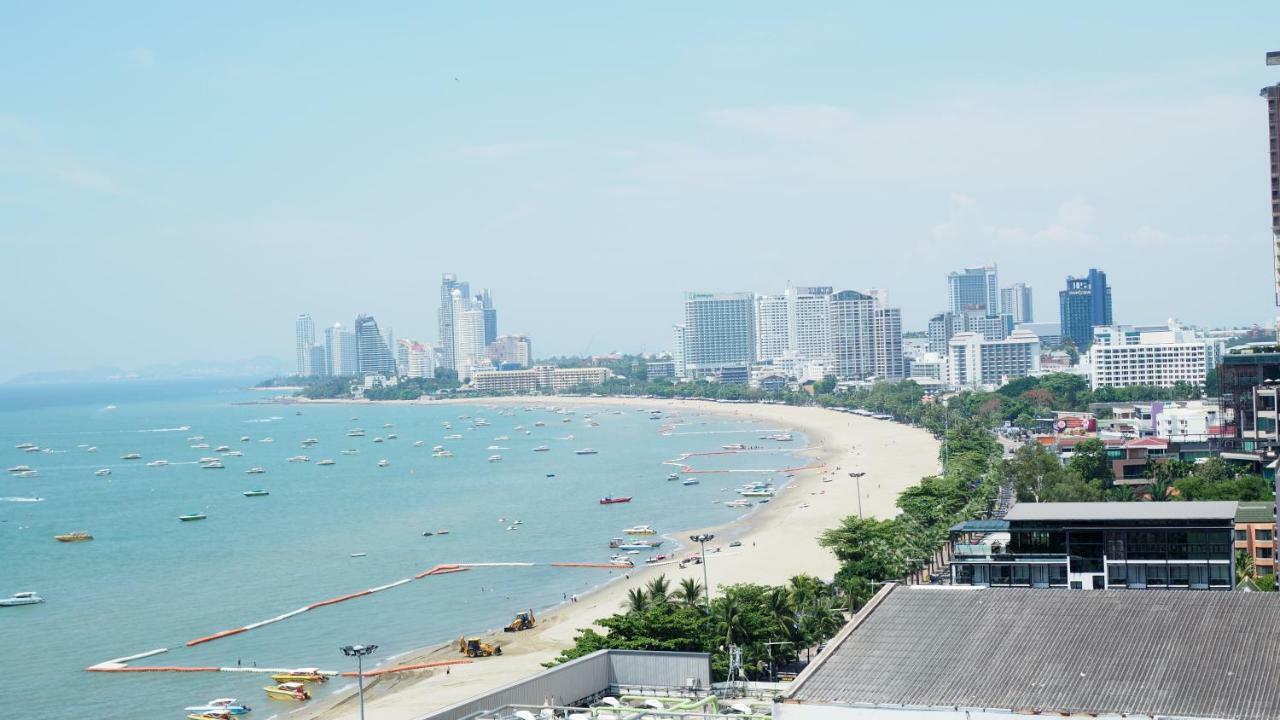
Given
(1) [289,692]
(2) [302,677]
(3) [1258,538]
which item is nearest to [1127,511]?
(3) [1258,538]

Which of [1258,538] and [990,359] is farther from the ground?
[990,359]

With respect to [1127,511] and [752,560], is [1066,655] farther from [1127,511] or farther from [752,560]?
[752,560]

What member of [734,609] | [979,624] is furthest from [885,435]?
[979,624]

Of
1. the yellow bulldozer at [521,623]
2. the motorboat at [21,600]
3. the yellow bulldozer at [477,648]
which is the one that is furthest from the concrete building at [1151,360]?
the motorboat at [21,600]

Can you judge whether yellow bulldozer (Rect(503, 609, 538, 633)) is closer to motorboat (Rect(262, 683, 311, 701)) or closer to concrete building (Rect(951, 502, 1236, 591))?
motorboat (Rect(262, 683, 311, 701))

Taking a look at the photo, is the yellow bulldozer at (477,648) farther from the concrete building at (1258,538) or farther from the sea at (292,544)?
the concrete building at (1258,538)

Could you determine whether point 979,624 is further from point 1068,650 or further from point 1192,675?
point 1192,675
